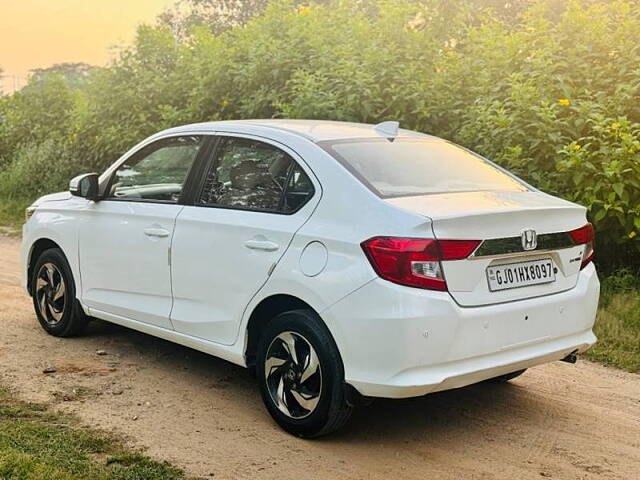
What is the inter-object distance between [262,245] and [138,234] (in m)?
1.28

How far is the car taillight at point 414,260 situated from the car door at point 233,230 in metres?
0.65

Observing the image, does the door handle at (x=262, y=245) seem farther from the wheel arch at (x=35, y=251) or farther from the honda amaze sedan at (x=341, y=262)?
the wheel arch at (x=35, y=251)

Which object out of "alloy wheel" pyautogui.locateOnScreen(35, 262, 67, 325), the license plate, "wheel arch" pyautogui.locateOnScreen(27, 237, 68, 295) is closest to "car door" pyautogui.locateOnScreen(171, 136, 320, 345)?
the license plate

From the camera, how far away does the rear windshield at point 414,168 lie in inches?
180

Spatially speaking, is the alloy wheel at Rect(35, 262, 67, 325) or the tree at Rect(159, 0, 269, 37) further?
the tree at Rect(159, 0, 269, 37)

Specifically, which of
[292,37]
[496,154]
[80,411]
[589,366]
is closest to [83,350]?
[80,411]

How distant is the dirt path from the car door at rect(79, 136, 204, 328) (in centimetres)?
47

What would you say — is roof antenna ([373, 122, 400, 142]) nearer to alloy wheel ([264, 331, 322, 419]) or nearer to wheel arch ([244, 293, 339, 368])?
wheel arch ([244, 293, 339, 368])

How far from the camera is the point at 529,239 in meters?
4.39

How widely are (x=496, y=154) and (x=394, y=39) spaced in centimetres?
312

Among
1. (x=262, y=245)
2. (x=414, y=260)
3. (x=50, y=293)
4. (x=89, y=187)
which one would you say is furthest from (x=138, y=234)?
(x=414, y=260)

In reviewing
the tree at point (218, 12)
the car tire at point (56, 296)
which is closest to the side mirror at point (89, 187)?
the car tire at point (56, 296)

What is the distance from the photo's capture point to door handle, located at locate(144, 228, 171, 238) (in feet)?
17.6

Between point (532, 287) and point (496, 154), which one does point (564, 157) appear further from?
point (532, 287)
